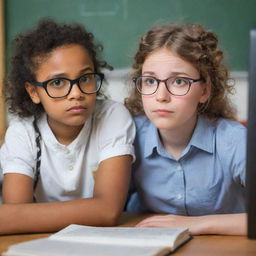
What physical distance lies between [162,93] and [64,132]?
37cm

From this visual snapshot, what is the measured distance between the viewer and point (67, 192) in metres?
1.67

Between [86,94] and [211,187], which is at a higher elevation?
[86,94]

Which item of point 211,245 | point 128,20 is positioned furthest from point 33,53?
point 128,20

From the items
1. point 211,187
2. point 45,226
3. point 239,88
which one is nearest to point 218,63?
point 211,187

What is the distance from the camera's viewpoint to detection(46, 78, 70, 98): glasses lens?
1.51 m

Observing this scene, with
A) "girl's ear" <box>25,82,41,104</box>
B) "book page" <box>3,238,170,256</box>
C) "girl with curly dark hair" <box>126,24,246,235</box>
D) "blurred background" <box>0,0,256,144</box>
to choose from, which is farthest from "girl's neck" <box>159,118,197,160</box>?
"blurred background" <box>0,0,256,144</box>

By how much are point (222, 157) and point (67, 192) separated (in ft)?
1.67

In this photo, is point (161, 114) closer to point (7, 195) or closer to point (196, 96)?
point (196, 96)

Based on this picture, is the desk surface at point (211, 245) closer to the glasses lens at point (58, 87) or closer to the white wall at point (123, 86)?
the glasses lens at point (58, 87)

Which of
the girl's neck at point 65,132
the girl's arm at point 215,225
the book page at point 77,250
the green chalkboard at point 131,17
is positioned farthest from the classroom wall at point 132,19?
the book page at point 77,250

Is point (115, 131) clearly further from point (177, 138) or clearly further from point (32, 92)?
point (32, 92)

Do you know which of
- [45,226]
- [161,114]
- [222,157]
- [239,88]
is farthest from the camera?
[239,88]

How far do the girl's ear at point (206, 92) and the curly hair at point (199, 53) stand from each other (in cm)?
2

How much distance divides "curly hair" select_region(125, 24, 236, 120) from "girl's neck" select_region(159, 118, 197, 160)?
7 centimetres
